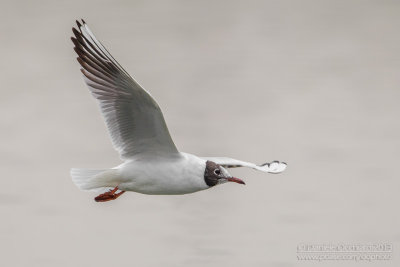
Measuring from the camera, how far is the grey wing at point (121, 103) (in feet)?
14.0

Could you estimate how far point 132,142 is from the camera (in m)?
4.46

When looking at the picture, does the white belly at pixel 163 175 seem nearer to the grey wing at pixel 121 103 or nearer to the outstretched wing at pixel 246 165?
the grey wing at pixel 121 103

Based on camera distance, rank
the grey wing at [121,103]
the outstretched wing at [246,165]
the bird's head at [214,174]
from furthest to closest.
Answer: the outstretched wing at [246,165] → the bird's head at [214,174] → the grey wing at [121,103]

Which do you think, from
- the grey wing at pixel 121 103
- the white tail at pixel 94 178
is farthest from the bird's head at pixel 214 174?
the white tail at pixel 94 178

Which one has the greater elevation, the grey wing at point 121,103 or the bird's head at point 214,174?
the grey wing at point 121,103

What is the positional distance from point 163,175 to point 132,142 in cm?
22

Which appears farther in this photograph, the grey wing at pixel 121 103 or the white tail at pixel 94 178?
the white tail at pixel 94 178

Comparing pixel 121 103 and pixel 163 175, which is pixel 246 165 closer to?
pixel 163 175

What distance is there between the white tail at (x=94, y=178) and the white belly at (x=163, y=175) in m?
0.04

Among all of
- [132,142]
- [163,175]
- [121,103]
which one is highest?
[121,103]

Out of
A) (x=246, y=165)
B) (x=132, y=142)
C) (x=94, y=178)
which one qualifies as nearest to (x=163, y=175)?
(x=132, y=142)

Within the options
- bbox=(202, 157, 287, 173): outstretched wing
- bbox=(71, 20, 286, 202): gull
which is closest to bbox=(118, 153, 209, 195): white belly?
bbox=(71, 20, 286, 202): gull

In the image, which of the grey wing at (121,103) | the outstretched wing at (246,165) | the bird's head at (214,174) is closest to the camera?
the grey wing at (121,103)

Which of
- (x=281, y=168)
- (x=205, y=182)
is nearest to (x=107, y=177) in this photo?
(x=205, y=182)
